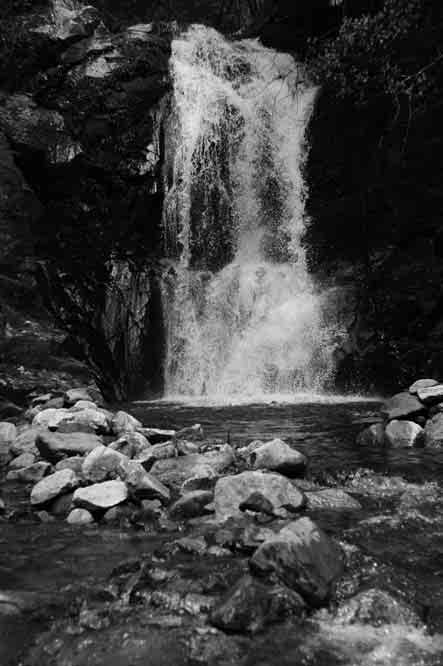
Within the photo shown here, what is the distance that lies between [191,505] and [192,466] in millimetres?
884

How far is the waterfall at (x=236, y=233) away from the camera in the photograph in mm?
12781

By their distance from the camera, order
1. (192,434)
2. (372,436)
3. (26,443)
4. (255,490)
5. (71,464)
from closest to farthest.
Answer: (255,490) → (71,464) → (26,443) → (372,436) → (192,434)

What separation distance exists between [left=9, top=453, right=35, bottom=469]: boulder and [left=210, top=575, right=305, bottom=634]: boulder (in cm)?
346

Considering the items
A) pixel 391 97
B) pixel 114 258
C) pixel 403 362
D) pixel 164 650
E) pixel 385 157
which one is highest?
pixel 391 97

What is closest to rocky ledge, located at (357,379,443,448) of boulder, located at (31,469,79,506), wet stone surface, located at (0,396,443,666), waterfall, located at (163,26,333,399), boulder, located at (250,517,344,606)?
wet stone surface, located at (0,396,443,666)

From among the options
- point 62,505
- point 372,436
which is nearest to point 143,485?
point 62,505

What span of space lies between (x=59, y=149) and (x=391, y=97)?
8.99 metres

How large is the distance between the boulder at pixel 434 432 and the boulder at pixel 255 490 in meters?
2.69

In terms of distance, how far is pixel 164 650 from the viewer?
217cm

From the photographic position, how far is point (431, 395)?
6.50 m

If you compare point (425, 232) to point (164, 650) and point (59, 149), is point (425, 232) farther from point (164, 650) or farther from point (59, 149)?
point (164, 650)

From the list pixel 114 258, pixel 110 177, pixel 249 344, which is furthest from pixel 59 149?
pixel 249 344

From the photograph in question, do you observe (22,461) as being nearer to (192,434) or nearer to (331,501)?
(192,434)

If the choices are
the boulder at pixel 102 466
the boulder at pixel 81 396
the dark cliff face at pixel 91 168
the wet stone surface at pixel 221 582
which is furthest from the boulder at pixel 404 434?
the dark cliff face at pixel 91 168
